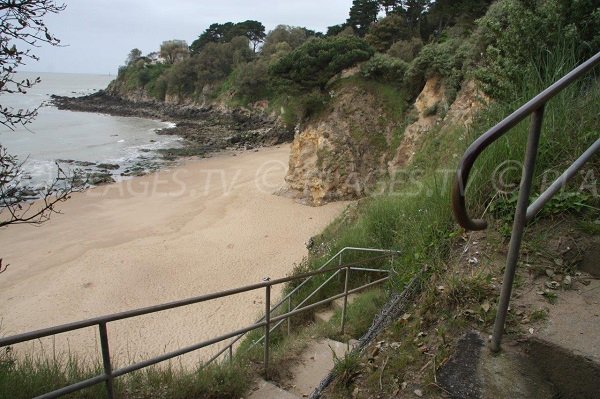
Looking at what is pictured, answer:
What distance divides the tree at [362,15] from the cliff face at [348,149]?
25327 millimetres

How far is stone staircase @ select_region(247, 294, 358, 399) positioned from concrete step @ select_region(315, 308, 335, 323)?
1.45 metres

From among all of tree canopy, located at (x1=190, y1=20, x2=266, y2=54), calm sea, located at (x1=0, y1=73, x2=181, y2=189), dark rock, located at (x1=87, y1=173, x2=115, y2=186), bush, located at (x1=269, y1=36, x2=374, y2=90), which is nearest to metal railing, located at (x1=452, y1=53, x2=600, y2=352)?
bush, located at (x1=269, y1=36, x2=374, y2=90)

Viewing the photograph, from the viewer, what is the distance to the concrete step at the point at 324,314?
19.2 feet

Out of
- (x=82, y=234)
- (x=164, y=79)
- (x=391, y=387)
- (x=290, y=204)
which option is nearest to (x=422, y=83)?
(x=290, y=204)

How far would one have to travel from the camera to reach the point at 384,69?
64.8 ft

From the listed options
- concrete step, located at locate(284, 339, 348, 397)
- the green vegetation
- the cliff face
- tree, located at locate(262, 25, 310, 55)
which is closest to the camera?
the green vegetation

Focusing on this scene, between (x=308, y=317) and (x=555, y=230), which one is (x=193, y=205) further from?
(x=555, y=230)

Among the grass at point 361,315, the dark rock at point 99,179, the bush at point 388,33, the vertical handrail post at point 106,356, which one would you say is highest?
the bush at point 388,33

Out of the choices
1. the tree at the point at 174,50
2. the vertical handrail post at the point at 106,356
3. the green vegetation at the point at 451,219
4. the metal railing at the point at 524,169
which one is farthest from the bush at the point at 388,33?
the tree at the point at 174,50

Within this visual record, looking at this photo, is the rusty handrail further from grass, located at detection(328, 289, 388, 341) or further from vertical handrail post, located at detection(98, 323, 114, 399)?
grass, located at detection(328, 289, 388, 341)

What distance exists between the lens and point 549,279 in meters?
2.42

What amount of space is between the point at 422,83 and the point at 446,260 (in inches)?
678

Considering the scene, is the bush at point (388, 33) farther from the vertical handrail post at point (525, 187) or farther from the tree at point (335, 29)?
the vertical handrail post at point (525, 187)

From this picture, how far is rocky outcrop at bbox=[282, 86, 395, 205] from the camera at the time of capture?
1869cm
